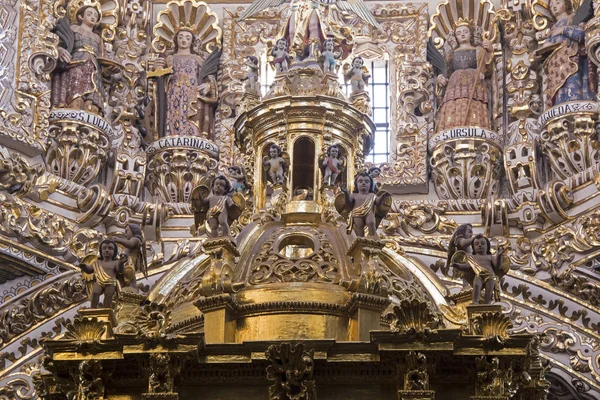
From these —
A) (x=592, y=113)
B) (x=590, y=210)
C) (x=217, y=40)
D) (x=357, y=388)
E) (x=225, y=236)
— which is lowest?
(x=357, y=388)

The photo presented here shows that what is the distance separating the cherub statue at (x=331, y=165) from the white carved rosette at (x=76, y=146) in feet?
23.7

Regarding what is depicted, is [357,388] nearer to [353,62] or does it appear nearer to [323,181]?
[323,181]

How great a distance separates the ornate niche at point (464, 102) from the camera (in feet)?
95.8

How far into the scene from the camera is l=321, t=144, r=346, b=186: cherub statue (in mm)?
22766

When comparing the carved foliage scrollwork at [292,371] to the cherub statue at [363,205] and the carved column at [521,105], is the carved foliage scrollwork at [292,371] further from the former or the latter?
the carved column at [521,105]

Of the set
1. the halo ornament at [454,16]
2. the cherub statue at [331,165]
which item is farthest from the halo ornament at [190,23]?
the cherub statue at [331,165]

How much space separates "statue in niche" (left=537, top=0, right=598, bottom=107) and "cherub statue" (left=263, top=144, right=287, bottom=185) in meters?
7.57

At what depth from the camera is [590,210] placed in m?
27.3

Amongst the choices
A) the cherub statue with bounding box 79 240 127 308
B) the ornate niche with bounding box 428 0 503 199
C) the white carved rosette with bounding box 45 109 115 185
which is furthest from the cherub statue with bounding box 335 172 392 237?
the white carved rosette with bounding box 45 109 115 185

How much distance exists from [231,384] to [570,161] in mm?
11214

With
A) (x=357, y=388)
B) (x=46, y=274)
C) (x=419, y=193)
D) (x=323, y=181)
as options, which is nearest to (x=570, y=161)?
(x=419, y=193)

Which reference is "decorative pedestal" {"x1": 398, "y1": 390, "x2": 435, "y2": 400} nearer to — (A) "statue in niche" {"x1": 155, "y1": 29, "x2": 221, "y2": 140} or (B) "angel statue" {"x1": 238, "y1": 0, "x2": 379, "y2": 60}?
(B) "angel statue" {"x1": 238, "y1": 0, "x2": 379, "y2": 60}

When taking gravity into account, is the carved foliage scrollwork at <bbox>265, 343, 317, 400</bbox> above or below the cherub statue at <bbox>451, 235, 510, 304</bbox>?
below

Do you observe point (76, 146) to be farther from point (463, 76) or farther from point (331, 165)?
point (331, 165)
